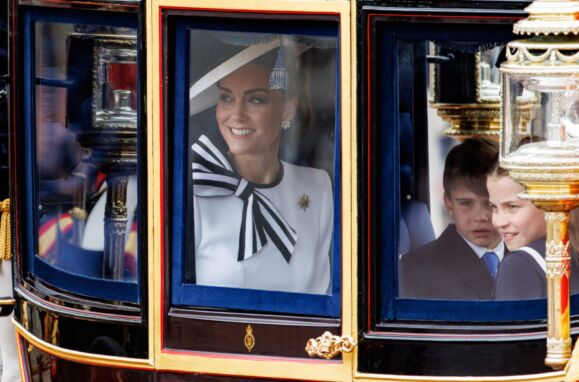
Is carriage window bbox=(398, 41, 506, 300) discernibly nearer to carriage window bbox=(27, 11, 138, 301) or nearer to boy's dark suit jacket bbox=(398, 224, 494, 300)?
boy's dark suit jacket bbox=(398, 224, 494, 300)

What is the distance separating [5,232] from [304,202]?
186cm

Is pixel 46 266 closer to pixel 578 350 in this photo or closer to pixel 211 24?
pixel 211 24

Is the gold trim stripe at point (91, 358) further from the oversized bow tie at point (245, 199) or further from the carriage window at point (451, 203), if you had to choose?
the carriage window at point (451, 203)

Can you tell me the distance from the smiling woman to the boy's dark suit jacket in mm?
256

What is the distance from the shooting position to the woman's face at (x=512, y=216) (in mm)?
6180

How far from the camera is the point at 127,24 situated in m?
6.44

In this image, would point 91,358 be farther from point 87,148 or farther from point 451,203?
point 451,203

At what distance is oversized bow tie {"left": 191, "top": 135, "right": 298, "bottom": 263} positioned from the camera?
20.7 ft

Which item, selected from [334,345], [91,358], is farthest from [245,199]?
[91,358]

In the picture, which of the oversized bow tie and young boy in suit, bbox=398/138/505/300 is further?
the oversized bow tie

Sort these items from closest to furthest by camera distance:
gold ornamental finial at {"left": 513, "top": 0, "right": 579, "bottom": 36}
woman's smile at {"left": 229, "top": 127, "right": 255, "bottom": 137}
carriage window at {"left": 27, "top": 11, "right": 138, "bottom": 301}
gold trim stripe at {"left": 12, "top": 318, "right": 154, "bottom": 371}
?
gold ornamental finial at {"left": 513, "top": 0, "right": 579, "bottom": 36}, woman's smile at {"left": 229, "top": 127, "right": 255, "bottom": 137}, gold trim stripe at {"left": 12, "top": 318, "right": 154, "bottom": 371}, carriage window at {"left": 27, "top": 11, "right": 138, "bottom": 301}

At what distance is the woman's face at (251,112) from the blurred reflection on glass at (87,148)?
41cm

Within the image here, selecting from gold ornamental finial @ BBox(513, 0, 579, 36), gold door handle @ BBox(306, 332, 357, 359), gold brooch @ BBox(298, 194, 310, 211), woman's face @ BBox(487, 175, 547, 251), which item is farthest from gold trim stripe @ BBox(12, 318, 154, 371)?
gold ornamental finial @ BBox(513, 0, 579, 36)

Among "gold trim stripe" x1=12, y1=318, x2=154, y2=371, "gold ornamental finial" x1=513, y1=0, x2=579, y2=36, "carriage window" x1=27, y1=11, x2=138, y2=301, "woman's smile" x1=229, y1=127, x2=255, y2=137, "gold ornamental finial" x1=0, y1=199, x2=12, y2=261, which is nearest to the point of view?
"gold ornamental finial" x1=513, y1=0, x2=579, y2=36
